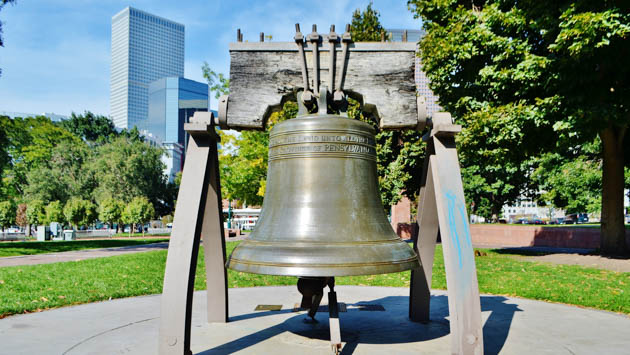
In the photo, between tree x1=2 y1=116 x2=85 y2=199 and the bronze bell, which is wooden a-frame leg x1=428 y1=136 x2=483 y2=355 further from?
tree x1=2 y1=116 x2=85 y2=199

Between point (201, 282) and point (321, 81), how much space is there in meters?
7.31

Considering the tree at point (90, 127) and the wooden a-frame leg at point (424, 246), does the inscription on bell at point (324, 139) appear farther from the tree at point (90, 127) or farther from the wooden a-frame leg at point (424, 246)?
the tree at point (90, 127)

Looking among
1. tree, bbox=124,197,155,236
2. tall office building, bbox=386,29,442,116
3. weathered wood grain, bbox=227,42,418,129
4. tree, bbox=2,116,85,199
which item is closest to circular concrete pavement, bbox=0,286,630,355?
weathered wood grain, bbox=227,42,418,129

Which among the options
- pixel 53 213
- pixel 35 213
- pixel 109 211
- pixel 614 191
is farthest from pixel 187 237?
pixel 109 211

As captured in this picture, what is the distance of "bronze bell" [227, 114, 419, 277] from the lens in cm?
370

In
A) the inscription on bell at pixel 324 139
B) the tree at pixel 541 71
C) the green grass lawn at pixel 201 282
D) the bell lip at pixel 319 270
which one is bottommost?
the green grass lawn at pixel 201 282

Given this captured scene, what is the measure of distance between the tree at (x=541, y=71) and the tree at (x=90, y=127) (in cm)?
5356

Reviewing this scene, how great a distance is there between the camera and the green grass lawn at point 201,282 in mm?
7887

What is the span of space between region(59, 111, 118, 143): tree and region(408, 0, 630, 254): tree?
5356cm

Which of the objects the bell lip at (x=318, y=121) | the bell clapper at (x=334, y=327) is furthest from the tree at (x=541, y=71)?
the bell clapper at (x=334, y=327)

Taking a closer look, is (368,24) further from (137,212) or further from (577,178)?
(137,212)

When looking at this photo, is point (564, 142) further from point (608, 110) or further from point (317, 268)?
point (317, 268)

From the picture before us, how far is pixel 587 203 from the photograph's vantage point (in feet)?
95.1

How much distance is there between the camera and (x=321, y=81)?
455 centimetres
